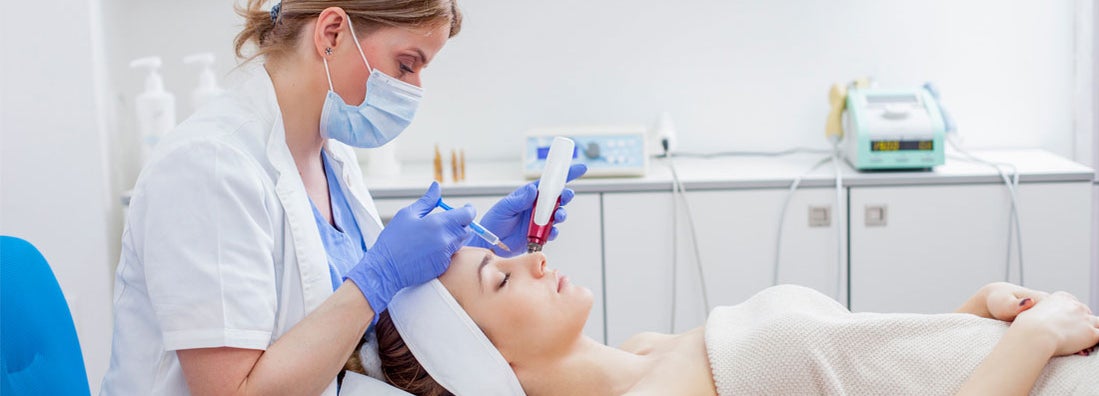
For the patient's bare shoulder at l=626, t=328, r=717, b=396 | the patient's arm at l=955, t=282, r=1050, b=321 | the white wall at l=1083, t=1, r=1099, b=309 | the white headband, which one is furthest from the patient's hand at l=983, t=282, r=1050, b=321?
the white wall at l=1083, t=1, r=1099, b=309

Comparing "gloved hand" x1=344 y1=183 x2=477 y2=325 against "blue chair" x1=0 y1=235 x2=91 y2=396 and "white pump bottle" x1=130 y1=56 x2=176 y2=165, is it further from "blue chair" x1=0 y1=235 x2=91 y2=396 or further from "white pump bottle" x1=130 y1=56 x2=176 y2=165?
"white pump bottle" x1=130 y1=56 x2=176 y2=165

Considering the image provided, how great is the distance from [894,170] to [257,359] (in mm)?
1836

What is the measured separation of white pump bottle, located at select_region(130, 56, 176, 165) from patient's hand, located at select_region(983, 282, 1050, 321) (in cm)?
210

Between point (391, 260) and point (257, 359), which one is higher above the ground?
point (391, 260)

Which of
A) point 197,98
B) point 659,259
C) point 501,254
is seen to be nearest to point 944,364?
point 501,254

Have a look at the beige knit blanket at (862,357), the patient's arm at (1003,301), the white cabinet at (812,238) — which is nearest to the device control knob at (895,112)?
the white cabinet at (812,238)

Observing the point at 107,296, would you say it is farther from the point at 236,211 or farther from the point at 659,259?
the point at 236,211

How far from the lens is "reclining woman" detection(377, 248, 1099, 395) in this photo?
1.39 m

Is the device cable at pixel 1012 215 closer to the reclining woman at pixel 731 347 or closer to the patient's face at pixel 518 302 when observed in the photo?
the reclining woman at pixel 731 347

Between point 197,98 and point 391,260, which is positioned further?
point 197,98

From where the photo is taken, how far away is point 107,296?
2758 millimetres

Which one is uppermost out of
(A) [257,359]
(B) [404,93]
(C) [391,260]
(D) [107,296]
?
(B) [404,93]

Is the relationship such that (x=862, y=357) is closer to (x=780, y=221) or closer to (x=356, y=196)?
(x=356, y=196)

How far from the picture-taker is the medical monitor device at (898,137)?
8.47 feet
